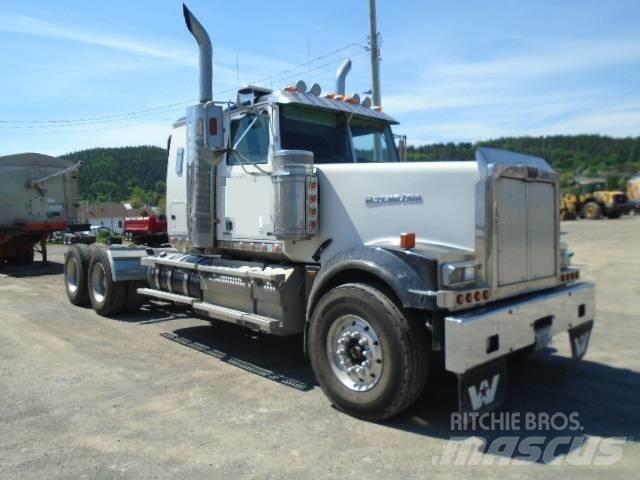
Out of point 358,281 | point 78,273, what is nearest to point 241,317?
point 358,281

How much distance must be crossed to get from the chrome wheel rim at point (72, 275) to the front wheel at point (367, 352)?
6.27 meters

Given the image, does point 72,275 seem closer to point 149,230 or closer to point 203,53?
point 149,230

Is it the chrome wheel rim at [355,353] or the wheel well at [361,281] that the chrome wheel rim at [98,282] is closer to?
the wheel well at [361,281]

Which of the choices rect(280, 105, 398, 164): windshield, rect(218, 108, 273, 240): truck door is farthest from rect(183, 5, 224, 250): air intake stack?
rect(280, 105, 398, 164): windshield

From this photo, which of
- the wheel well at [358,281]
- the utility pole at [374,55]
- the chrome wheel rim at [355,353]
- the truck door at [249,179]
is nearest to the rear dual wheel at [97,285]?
the truck door at [249,179]

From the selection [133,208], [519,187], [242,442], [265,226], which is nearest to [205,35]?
[265,226]

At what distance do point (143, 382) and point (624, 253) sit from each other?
1560cm

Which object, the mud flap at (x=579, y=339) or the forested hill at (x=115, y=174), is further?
the forested hill at (x=115, y=174)

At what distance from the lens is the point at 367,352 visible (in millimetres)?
4500

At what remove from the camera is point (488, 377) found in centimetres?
420

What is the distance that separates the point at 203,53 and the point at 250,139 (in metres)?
1.34

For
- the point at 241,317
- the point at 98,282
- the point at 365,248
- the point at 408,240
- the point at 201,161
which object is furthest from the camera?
the point at 98,282

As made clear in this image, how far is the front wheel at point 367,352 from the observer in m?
4.20

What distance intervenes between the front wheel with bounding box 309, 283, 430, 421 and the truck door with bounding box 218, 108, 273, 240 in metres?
1.53
